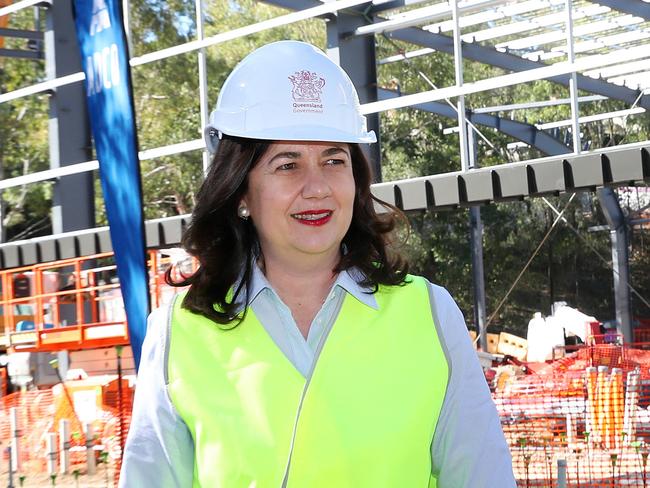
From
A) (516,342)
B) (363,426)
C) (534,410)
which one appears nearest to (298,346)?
(363,426)

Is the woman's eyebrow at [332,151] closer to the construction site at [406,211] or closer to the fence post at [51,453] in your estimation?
the construction site at [406,211]

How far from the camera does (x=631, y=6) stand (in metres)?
15.1

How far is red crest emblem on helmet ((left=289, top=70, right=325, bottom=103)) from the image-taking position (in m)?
2.29

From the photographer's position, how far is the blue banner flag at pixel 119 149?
199 inches

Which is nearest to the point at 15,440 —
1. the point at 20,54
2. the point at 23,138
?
the point at 20,54

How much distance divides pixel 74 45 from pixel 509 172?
7730 mm

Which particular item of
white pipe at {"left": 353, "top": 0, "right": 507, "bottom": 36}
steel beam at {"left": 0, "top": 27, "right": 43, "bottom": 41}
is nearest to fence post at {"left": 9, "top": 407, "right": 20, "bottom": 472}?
white pipe at {"left": 353, "top": 0, "right": 507, "bottom": 36}

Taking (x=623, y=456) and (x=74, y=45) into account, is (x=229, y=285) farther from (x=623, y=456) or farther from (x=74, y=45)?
(x=74, y=45)

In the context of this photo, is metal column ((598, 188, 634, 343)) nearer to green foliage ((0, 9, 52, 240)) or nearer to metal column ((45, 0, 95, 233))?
metal column ((45, 0, 95, 233))

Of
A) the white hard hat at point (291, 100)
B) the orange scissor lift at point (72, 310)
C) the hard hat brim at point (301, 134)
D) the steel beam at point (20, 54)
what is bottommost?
the orange scissor lift at point (72, 310)

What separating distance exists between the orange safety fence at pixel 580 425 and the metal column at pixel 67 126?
6840 millimetres

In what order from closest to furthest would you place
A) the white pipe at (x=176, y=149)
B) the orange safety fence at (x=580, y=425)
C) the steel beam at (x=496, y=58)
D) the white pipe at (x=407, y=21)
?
the orange safety fence at (x=580, y=425)
the white pipe at (x=176, y=149)
the white pipe at (x=407, y=21)
the steel beam at (x=496, y=58)

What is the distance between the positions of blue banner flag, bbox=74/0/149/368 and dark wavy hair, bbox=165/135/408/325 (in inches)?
101

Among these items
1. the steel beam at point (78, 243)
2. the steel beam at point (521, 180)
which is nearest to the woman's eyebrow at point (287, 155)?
the steel beam at point (521, 180)
